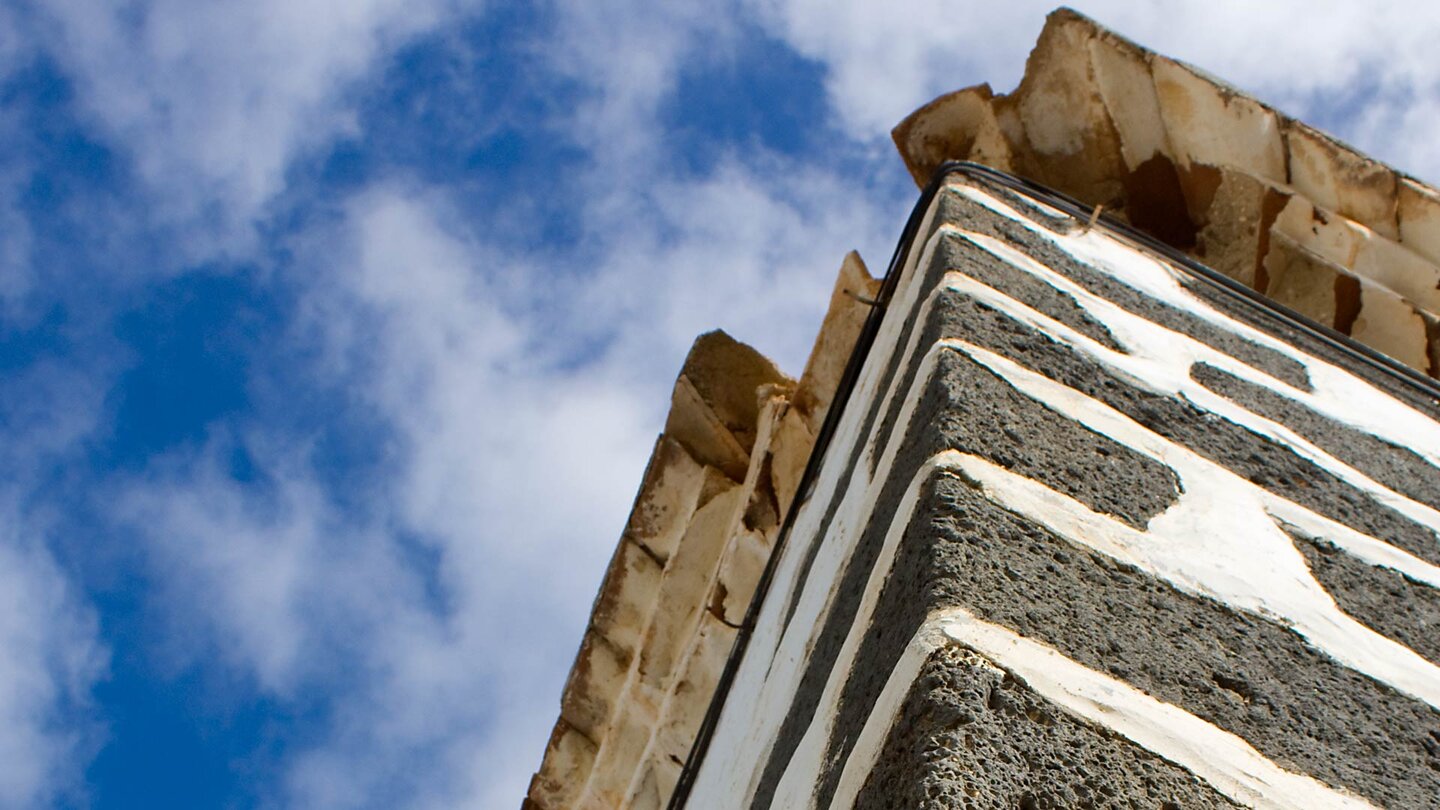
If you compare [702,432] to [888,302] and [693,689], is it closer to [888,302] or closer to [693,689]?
[693,689]

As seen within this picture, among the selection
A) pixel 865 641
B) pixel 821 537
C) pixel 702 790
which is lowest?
pixel 865 641

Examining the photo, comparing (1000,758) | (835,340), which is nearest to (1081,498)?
(1000,758)

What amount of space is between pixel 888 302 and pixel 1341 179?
1.00 m

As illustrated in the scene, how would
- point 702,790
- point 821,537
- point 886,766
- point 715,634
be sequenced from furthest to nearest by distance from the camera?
point 715,634
point 702,790
point 821,537
point 886,766

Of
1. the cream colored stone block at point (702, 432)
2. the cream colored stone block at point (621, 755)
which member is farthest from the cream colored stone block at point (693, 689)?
the cream colored stone block at point (702, 432)

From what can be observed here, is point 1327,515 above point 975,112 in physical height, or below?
below

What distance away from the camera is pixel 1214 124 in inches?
111

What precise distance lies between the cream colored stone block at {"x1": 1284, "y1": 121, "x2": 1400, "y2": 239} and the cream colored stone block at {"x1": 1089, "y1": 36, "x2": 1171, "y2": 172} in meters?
0.25

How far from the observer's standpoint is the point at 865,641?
1.33 metres

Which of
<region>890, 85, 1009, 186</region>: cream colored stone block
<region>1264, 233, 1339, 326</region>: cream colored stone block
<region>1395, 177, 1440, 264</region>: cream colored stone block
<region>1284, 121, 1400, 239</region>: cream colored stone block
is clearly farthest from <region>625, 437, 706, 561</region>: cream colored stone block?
<region>1395, 177, 1440, 264</region>: cream colored stone block

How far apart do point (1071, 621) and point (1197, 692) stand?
4.7 inches

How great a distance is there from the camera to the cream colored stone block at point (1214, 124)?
2805 millimetres

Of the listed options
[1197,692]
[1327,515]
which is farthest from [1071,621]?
[1327,515]

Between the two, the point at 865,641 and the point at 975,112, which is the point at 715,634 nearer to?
the point at 975,112
